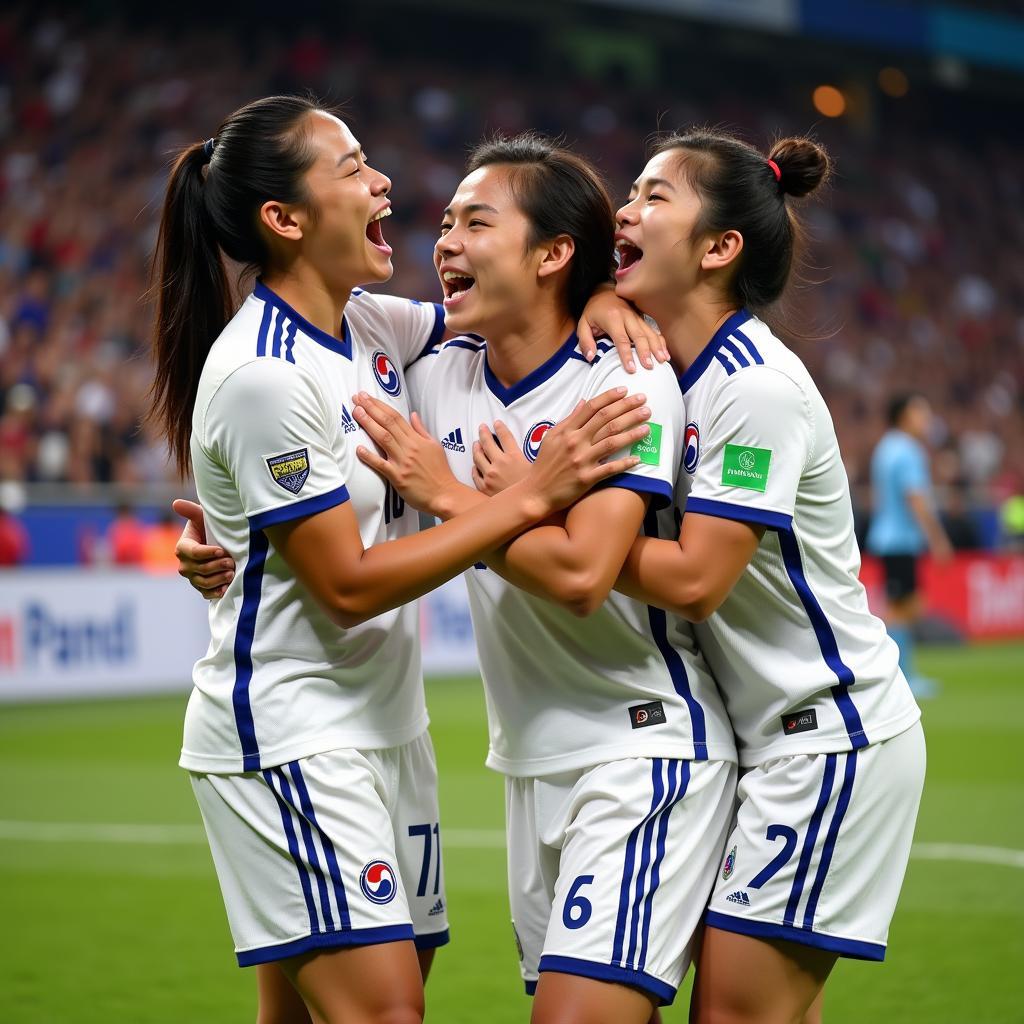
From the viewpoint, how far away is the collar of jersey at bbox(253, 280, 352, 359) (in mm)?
3299

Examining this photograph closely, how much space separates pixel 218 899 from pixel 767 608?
397 cm

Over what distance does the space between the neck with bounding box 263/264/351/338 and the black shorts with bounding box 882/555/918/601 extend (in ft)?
30.5

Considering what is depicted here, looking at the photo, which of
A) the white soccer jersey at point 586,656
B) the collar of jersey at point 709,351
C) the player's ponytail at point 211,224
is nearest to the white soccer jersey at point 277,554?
→ the player's ponytail at point 211,224

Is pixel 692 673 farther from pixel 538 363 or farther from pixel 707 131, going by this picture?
pixel 707 131

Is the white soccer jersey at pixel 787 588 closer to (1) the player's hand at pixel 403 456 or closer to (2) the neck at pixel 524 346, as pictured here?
(2) the neck at pixel 524 346

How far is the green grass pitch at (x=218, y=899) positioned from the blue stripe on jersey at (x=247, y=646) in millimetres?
2079

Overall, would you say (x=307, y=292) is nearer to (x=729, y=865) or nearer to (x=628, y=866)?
(x=628, y=866)

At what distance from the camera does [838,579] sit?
3307 mm

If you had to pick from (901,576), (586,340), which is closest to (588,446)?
(586,340)

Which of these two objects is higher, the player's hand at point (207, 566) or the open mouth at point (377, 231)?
the open mouth at point (377, 231)

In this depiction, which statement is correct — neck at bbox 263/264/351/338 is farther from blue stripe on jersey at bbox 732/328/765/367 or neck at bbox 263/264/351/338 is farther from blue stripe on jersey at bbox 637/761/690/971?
blue stripe on jersey at bbox 637/761/690/971

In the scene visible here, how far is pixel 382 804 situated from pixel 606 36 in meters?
24.4

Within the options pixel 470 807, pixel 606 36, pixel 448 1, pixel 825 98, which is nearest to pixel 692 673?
pixel 470 807

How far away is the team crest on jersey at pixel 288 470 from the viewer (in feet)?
9.98
